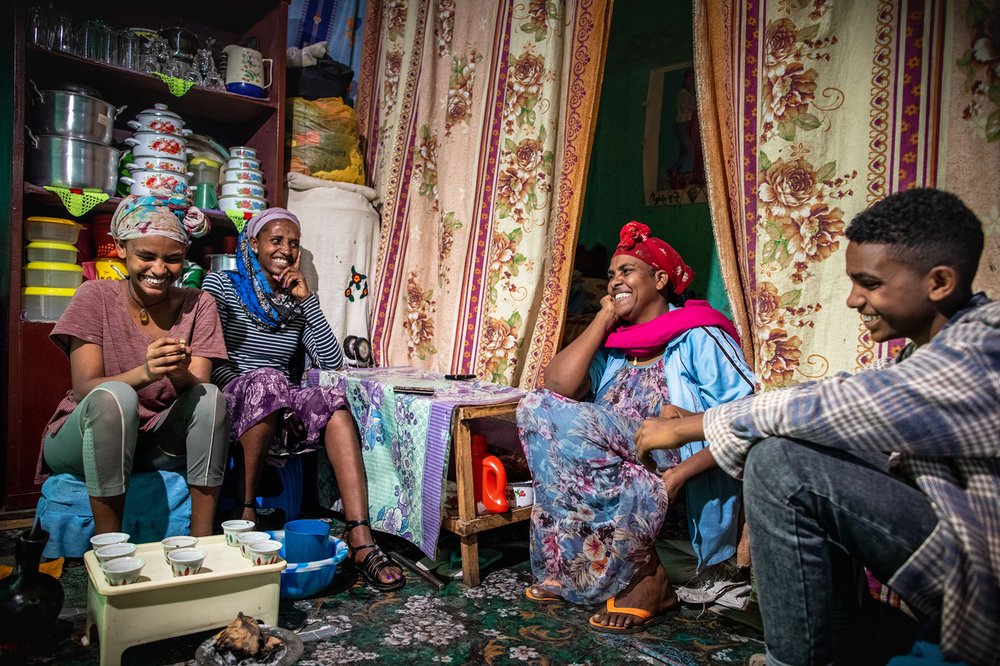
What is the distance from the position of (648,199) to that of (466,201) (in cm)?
100

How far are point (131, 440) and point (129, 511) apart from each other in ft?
1.14

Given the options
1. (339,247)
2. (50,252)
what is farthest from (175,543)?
(339,247)

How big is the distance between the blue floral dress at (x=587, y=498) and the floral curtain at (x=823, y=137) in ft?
1.72

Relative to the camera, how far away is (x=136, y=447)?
2447 millimetres

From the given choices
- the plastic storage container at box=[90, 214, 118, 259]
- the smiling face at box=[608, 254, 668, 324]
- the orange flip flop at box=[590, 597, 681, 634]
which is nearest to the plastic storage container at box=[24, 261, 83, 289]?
the plastic storage container at box=[90, 214, 118, 259]

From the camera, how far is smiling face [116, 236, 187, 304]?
95.3 inches

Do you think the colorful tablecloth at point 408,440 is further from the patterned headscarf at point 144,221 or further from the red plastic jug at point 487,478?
the patterned headscarf at point 144,221

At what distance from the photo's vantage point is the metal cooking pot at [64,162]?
9.71 feet

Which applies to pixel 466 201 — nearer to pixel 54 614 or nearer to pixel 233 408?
pixel 233 408

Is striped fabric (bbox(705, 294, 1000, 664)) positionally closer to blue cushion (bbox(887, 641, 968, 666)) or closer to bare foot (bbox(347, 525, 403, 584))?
blue cushion (bbox(887, 641, 968, 666))

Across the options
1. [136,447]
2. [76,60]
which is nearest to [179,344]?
[136,447]

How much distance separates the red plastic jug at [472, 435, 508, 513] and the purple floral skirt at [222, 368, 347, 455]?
0.60 metres

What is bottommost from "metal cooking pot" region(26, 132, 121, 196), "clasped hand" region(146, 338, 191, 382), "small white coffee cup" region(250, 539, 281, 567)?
"small white coffee cup" region(250, 539, 281, 567)

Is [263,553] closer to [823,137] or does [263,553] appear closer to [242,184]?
[823,137]
